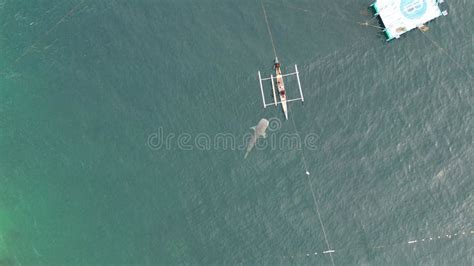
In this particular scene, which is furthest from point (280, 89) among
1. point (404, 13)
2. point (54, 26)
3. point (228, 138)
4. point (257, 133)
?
point (54, 26)

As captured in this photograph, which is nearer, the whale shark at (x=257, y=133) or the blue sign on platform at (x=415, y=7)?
the blue sign on platform at (x=415, y=7)

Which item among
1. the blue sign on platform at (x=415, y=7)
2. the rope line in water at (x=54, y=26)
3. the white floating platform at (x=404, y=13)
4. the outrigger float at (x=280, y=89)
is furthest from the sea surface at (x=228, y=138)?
the blue sign on platform at (x=415, y=7)

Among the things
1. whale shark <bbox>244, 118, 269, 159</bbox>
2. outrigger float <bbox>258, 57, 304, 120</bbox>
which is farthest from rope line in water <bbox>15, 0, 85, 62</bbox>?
whale shark <bbox>244, 118, 269, 159</bbox>

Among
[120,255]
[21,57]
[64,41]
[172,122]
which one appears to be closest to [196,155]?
[172,122]

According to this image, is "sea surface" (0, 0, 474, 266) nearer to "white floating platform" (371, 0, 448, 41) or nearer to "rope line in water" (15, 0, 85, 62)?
"rope line in water" (15, 0, 85, 62)

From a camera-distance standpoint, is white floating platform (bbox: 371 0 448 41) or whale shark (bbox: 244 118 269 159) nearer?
white floating platform (bbox: 371 0 448 41)

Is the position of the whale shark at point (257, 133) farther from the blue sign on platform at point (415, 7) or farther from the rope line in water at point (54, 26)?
the rope line in water at point (54, 26)
